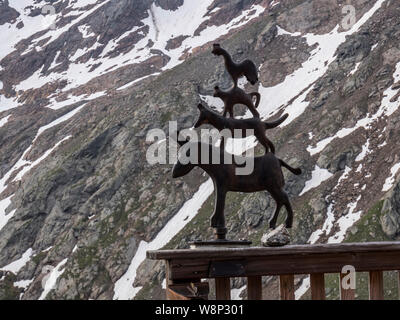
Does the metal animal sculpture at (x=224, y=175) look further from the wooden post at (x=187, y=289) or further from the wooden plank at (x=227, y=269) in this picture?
the wooden post at (x=187, y=289)

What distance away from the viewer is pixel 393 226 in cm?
3456

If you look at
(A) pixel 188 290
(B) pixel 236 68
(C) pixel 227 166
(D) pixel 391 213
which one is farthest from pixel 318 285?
(D) pixel 391 213

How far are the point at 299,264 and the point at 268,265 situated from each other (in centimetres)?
32

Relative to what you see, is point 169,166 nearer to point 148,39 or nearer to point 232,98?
point 232,98

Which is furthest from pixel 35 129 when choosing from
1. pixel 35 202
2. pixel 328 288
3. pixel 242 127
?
pixel 242 127

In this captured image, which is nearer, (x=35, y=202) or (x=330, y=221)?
(x=330, y=221)

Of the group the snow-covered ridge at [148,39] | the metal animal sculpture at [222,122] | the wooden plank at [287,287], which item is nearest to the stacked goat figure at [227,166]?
the metal animal sculpture at [222,122]

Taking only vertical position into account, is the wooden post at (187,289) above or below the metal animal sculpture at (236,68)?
below

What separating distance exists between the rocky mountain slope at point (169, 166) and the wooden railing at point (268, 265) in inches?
1035

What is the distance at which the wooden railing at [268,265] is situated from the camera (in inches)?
182

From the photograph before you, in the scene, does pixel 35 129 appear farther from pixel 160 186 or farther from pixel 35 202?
pixel 160 186

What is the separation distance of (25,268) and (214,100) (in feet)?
101

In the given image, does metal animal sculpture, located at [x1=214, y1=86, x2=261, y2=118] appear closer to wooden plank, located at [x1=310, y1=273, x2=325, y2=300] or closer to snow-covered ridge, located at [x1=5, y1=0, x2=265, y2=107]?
wooden plank, located at [x1=310, y1=273, x2=325, y2=300]

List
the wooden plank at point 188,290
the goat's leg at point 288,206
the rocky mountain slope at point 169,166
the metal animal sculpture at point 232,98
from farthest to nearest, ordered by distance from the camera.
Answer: the rocky mountain slope at point 169,166, the metal animal sculpture at point 232,98, the goat's leg at point 288,206, the wooden plank at point 188,290
